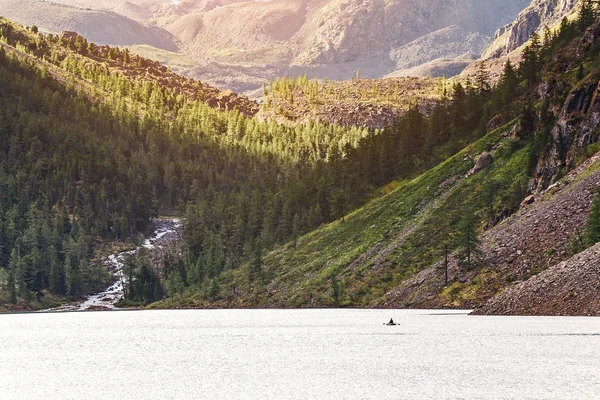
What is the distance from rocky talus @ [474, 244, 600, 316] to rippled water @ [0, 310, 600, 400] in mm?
2939

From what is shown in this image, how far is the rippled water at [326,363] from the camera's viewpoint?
118ft

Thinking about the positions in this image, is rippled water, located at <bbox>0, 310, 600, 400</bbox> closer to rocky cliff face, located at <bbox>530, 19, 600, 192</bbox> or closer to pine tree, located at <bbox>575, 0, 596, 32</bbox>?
rocky cliff face, located at <bbox>530, 19, 600, 192</bbox>

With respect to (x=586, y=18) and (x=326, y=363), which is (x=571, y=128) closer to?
(x=586, y=18)

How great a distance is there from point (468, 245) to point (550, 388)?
222 ft

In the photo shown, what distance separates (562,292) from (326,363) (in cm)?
3747

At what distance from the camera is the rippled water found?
36094 millimetres

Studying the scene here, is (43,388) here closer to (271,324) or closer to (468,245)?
(271,324)

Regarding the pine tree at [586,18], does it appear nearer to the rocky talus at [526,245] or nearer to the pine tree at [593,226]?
the rocky talus at [526,245]

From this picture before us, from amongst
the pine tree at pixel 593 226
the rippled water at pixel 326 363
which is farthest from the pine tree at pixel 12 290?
the pine tree at pixel 593 226

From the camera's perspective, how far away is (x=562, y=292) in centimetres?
7412

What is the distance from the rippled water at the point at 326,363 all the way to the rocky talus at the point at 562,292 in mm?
2939

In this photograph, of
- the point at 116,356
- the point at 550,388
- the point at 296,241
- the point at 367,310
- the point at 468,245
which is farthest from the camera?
the point at 296,241

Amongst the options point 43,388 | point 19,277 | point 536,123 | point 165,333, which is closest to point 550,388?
point 43,388

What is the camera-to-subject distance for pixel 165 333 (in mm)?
80750
